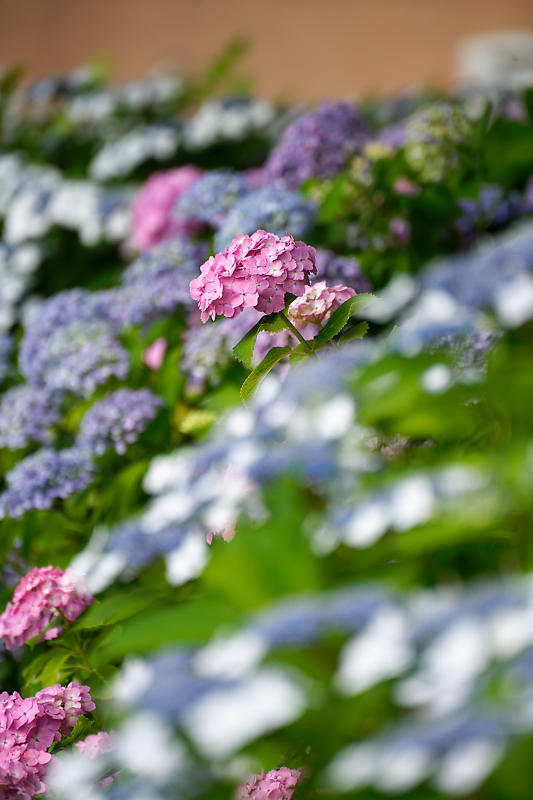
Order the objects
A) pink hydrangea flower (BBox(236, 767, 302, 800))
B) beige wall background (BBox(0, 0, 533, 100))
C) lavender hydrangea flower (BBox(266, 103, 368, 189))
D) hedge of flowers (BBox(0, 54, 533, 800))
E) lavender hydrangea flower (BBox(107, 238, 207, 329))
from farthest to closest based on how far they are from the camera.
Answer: beige wall background (BBox(0, 0, 533, 100))
lavender hydrangea flower (BBox(266, 103, 368, 189))
lavender hydrangea flower (BBox(107, 238, 207, 329))
pink hydrangea flower (BBox(236, 767, 302, 800))
hedge of flowers (BBox(0, 54, 533, 800))

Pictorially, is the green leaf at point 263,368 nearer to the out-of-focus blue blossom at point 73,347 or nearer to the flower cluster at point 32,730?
the flower cluster at point 32,730

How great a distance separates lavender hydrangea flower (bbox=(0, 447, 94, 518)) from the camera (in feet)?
3.67

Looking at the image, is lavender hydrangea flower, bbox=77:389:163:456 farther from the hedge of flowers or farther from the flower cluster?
the flower cluster

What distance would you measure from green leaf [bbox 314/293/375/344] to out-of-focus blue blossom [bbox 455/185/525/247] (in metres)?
0.74

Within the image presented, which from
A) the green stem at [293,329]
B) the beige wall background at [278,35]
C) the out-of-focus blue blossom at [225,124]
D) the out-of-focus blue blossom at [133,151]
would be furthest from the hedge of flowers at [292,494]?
the beige wall background at [278,35]

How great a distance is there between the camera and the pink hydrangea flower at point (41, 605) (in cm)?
90

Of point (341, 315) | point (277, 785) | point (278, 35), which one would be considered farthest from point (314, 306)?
point (278, 35)

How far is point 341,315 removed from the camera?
33.0 inches

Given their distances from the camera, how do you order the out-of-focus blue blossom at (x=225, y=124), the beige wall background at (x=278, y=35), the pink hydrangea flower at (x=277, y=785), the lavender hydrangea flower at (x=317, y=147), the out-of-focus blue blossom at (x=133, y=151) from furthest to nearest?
the beige wall background at (x=278, y=35) → the out-of-focus blue blossom at (x=225, y=124) → the out-of-focus blue blossom at (x=133, y=151) → the lavender hydrangea flower at (x=317, y=147) → the pink hydrangea flower at (x=277, y=785)

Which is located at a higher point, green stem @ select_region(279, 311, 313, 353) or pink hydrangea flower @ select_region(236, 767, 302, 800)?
green stem @ select_region(279, 311, 313, 353)

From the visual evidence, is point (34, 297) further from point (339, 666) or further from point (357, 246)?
point (339, 666)

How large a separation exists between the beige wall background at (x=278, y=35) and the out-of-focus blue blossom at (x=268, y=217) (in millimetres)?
4501

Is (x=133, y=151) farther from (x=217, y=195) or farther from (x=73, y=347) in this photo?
(x=73, y=347)

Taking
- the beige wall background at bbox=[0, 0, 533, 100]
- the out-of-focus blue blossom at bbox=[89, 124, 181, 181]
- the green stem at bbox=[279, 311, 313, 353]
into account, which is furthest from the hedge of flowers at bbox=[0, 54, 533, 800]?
the beige wall background at bbox=[0, 0, 533, 100]
